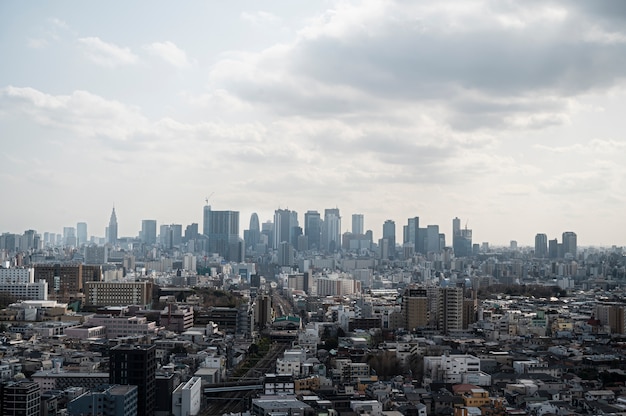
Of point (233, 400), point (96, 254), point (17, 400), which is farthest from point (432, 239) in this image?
point (17, 400)

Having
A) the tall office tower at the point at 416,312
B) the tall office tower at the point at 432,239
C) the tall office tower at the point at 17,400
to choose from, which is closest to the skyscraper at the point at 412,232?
the tall office tower at the point at 432,239

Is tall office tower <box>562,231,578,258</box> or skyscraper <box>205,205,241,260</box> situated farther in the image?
skyscraper <box>205,205,241,260</box>

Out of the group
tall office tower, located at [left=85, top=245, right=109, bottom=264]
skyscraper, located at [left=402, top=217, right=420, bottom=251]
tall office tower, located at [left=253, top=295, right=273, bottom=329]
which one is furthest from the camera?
skyscraper, located at [left=402, top=217, right=420, bottom=251]

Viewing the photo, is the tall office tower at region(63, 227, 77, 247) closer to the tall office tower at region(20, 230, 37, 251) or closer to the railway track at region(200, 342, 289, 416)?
the tall office tower at region(20, 230, 37, 251)

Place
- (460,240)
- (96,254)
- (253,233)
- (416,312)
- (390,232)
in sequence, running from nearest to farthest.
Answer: (416,312) → (96,254) → (460,240) → (390,232) → (253,233)

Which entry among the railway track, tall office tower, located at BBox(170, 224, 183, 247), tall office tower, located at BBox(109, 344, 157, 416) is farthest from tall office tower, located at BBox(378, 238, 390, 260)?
tall office tower, located at BBox(109, 344, 157, 416)

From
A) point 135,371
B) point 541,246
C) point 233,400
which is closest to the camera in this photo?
point 135,371

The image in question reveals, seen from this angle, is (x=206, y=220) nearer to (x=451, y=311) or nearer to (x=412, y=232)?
(x=412, y=232)

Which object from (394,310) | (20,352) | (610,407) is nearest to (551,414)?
(610,407)

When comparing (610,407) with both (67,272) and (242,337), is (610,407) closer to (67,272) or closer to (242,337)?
(242,337)
